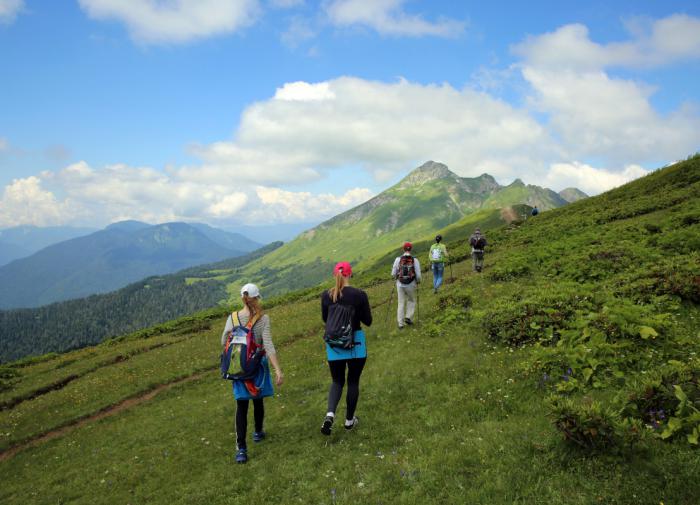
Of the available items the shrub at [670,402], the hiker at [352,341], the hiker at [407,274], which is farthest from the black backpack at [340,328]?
the hiker at [407,274]

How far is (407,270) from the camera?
58.9 feet

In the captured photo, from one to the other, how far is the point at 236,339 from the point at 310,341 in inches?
647

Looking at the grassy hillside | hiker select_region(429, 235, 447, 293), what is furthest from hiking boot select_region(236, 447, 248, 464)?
hiker select_region(429, 235, 447, 293)

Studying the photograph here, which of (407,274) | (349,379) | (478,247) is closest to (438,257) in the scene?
(478,247)

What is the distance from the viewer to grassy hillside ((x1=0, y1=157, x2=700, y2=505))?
21.5 feet

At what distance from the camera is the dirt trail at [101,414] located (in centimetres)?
1826

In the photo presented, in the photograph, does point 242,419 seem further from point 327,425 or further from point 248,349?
point 327,425

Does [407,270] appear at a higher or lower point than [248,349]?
higher

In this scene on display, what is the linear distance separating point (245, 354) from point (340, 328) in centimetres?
242

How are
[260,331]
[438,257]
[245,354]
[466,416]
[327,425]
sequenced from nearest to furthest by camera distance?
[245,354], [466,416], [260,331], [327,425], [438,257]

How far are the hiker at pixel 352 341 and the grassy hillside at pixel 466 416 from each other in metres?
1.11

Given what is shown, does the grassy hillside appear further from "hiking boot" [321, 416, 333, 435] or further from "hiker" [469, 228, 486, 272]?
"hiker" [469, 228, 486, 272]

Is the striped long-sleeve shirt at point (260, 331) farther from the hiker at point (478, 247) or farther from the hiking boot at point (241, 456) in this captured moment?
the hiker at point (478, 247)

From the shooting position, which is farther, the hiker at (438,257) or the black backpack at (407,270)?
the hiker at (438,257)
